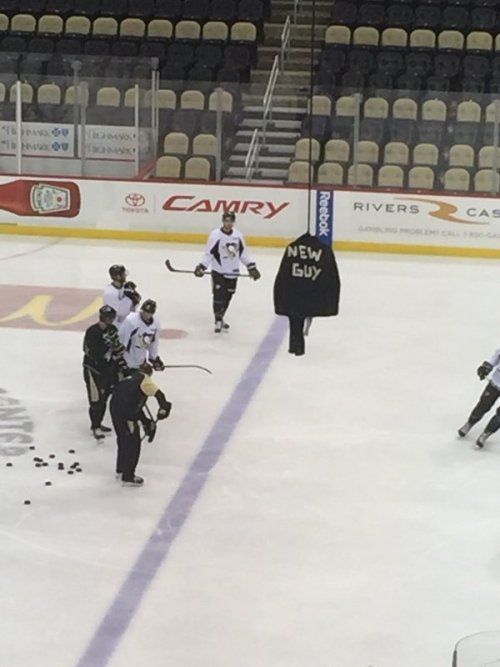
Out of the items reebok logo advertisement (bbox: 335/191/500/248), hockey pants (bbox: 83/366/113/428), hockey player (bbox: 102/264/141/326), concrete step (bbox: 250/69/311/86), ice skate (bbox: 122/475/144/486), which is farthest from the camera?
concrete step (bbox: 250/69/311/86)

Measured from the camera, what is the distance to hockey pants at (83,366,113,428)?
953 centimetres

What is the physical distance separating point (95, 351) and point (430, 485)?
2.54 metres

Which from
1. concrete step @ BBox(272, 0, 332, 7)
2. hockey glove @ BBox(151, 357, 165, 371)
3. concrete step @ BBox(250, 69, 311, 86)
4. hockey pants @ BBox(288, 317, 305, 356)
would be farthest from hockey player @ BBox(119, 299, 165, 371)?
concrete step @ BBox(272, 0, 332, 7)

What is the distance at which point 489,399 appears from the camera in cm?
975

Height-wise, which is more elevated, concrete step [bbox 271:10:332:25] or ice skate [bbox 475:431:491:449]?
concrete step [bbox 271:10:332:25]

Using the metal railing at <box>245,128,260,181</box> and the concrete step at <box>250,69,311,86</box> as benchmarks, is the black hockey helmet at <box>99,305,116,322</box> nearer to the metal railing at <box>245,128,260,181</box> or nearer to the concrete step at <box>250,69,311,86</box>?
the metal railing at <box>245,128,260,181</box>

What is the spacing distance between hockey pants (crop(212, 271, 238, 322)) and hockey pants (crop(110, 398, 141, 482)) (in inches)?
152

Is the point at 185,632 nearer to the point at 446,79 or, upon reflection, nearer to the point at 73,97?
the point at 73,97

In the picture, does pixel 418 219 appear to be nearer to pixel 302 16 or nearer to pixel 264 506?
pixel 302 16

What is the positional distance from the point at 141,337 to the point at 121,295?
2.18 ft

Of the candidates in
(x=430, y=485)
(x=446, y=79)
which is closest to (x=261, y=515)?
(x=430, y=485)

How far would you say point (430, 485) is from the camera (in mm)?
9117

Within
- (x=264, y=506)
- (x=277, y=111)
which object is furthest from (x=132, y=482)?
(x=277, y=111)

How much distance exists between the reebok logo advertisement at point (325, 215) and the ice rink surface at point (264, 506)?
3125 mm
